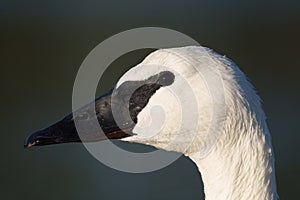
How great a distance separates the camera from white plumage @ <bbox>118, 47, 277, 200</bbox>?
4.25 m

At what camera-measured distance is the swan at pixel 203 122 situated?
426 centimetres

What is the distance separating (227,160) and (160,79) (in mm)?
505

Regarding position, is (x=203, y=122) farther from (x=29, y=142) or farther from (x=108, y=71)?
(x=108, y=71)

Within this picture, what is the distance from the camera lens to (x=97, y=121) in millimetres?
4602

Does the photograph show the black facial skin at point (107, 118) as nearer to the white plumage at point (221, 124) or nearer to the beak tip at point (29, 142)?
the beak tip at point (29, 142)

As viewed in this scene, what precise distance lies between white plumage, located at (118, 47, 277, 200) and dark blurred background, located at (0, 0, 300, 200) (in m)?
5.16

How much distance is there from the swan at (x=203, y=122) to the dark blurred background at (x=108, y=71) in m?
5.08

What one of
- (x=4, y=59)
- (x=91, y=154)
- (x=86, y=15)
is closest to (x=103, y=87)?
(x=91, y=154)

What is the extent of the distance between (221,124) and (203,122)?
11 centimetres

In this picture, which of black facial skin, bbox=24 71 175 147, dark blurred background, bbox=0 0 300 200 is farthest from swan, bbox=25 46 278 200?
dark blurred background, bbox=0 0 300 200

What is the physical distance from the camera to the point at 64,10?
14570mm

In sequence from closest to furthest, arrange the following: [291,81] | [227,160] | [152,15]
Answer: [227,160]
[291,81]
[152,15]

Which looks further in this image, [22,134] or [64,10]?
[64,10]

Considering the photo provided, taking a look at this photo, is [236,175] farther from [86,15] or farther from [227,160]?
[86,15]
